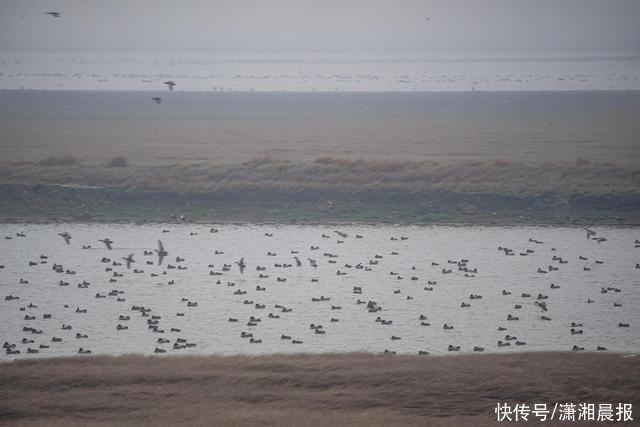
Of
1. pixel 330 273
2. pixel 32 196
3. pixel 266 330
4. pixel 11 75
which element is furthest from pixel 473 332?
pixel 11 75

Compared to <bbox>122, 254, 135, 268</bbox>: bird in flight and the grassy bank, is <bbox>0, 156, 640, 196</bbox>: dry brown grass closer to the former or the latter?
the grassy bank

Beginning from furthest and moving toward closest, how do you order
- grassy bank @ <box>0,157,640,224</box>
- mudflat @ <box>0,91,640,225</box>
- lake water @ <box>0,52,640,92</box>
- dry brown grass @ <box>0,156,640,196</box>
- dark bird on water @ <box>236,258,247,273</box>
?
lake water @ <box>0,52,640,92</box>
dry brown grass @ <box>0,156,640,196</box>
mudflat @ <box>0,91,640,225</box>
grassy bank @ <box>0,157,640,224</box>
dark bird on water @ <box>236,258,247,273</box>

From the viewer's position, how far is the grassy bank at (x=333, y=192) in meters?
37.3

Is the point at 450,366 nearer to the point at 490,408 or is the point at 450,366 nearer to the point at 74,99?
the point at 490,408

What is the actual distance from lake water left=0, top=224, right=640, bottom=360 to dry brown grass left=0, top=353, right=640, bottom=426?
139 centimetres

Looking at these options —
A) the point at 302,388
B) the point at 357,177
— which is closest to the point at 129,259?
the point at 302,388

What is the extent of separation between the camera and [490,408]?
18.5m

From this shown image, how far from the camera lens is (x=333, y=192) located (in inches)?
1583

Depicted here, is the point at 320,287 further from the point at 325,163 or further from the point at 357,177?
the point at 325,163

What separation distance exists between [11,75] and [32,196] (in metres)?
97.4

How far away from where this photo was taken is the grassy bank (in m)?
37.3

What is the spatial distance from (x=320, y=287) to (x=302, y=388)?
796 cm

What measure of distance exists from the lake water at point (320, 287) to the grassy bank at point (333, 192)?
2.04 metres

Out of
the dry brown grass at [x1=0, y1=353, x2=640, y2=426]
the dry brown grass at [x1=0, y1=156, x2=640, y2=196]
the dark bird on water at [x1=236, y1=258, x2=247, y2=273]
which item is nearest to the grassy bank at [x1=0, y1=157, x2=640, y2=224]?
the dry brown grass at [x1=0, y1=156, x2=640, y2=196]
